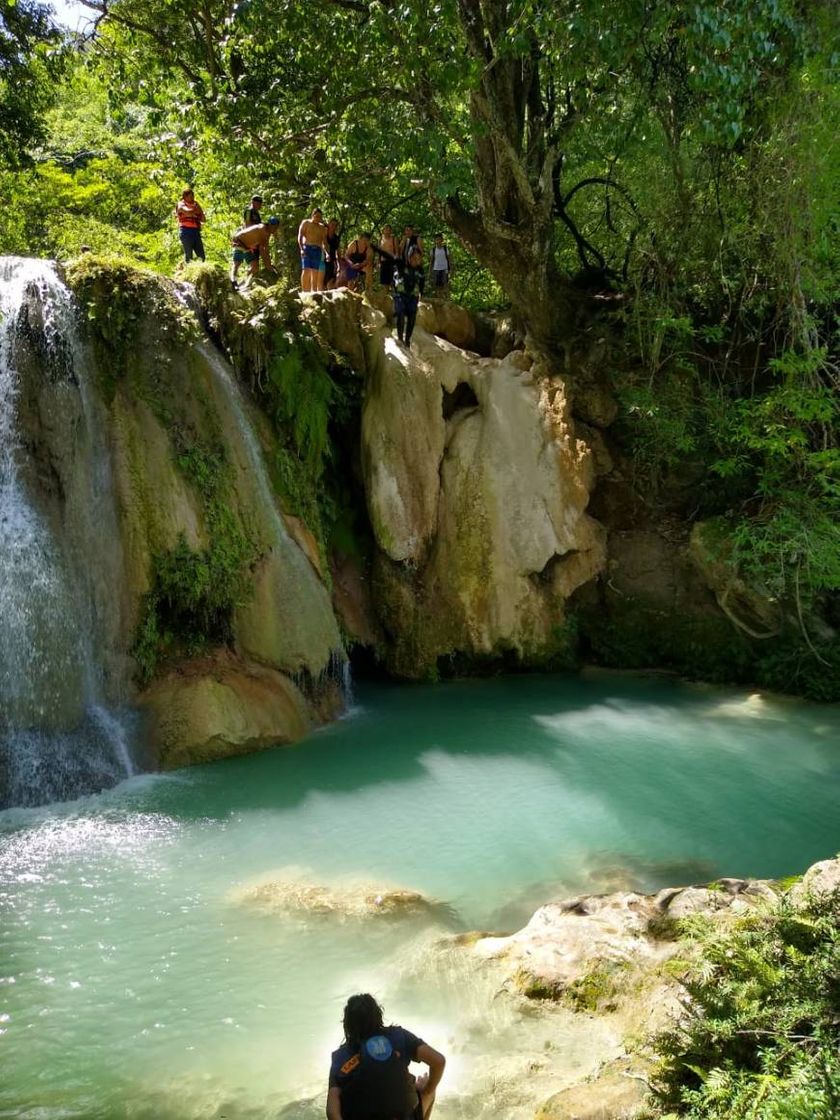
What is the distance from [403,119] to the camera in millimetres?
10664

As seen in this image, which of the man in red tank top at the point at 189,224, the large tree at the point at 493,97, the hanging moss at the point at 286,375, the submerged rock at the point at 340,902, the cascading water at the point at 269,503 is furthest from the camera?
the man in red tank top at the point at 189,224

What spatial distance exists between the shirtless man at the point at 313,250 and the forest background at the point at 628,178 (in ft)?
2.65

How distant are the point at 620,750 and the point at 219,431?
19.1ft

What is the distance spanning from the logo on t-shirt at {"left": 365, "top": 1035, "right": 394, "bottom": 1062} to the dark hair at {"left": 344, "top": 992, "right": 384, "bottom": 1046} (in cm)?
4

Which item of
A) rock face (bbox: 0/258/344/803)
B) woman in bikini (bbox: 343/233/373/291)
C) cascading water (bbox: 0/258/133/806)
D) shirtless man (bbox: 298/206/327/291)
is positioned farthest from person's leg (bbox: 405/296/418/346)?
cascading water (bbox: 0/258/133/806)

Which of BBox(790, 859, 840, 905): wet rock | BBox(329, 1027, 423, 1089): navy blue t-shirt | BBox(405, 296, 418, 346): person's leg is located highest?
BBox(405, 296, 418, 346): person's leg

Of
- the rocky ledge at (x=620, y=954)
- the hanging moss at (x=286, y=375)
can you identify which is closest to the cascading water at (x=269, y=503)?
the hanging moss at (x=286, y=375)

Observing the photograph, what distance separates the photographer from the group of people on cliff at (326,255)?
11.3 m

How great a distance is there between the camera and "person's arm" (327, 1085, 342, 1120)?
301 centimetres

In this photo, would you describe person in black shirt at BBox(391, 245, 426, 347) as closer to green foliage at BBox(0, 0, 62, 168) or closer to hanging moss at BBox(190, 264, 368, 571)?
hanging moss at BBox(190, 264, 368, 571)

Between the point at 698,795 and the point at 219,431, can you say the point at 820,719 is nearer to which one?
the point at 698,795

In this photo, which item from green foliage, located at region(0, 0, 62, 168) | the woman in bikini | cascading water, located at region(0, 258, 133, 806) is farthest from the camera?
the woman in bikini

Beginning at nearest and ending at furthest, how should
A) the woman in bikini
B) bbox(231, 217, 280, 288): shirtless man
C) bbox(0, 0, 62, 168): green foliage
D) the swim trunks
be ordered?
bbox(0, 0, 62, 168): green foliage, bbox(231, 217, 280, 288): shirtless man, the swim trunks, the woman in bikini

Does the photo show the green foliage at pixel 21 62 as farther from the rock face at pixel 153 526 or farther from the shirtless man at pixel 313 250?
the shirtless man at pixel 313 250
